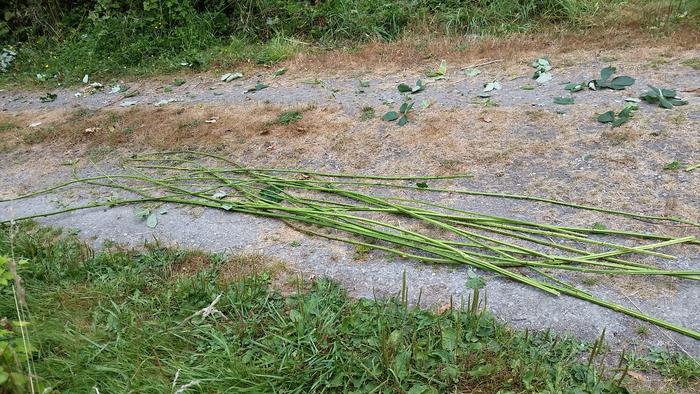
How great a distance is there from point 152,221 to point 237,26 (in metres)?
4.46

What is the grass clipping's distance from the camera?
2.39m

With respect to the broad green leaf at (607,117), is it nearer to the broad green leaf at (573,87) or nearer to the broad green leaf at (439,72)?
the broad green leaf at (573,87)

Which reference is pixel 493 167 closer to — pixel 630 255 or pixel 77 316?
pixel 630 255

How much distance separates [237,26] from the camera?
6973mm

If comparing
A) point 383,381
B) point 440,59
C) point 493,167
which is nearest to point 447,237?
point 493,167

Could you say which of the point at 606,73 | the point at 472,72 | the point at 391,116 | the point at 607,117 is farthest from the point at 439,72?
the point at 607,117

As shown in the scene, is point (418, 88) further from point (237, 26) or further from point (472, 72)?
point (237, 26)

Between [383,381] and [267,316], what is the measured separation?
25.9 inches

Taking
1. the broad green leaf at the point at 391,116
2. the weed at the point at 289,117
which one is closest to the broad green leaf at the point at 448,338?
the broad green leaf at the point at 391,116

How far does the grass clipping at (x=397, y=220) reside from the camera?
94.1 inches

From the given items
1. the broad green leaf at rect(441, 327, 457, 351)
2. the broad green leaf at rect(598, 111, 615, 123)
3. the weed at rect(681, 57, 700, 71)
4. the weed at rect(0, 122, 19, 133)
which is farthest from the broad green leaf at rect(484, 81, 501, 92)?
the weed at rect(0, 122, 19, 133)

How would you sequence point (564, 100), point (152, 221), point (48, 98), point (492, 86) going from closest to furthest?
point (152, 221), point (564, 100), point (492, 86), point (48, 98)

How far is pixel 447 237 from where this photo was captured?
2.72 metres

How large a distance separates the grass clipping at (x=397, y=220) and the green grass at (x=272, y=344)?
35 centimetres
